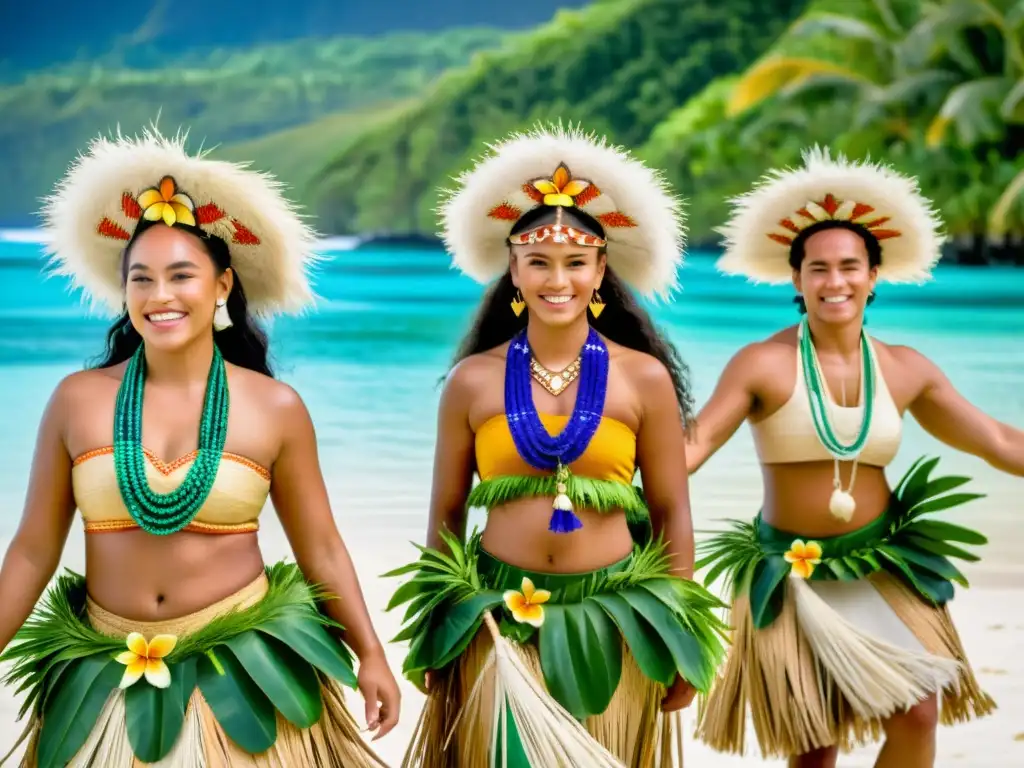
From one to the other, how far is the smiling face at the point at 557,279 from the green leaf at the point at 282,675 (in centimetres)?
69

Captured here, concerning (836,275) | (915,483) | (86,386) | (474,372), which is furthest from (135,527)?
(915,483)

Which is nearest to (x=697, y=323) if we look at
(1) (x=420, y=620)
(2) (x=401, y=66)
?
(2) (x=401, y=66)

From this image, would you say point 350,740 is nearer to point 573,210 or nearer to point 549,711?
point 549,711

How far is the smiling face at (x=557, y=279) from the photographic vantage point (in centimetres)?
249

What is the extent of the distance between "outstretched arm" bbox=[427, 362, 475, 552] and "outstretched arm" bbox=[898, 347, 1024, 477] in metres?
1.00

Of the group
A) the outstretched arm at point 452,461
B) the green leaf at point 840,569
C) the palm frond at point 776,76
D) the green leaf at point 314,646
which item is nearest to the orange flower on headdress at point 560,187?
the outstretched arm at point 452,461

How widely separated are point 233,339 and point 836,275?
3.94ft

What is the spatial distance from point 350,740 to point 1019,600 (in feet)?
10.4

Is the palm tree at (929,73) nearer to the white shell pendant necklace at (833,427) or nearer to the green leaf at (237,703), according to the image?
the white shell pendant necklace at (833,427)

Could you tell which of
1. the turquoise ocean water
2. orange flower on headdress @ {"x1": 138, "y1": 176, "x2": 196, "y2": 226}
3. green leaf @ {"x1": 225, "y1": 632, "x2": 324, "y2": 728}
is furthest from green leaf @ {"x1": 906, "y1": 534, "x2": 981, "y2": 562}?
the turquoise ocean water

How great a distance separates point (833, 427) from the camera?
9.57ft

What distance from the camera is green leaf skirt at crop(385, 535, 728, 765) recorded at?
2383mm

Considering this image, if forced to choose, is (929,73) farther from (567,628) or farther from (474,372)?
(567,628)

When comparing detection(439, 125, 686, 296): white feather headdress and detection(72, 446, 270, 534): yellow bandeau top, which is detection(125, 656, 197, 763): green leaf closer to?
detection(72, 446, 270, 534): yellow bandeau top
